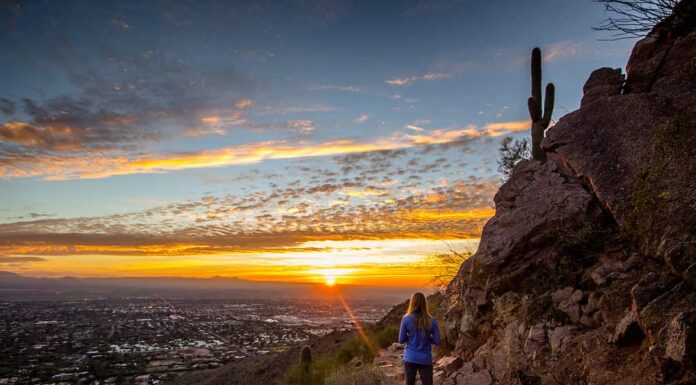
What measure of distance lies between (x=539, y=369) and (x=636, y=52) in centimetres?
867

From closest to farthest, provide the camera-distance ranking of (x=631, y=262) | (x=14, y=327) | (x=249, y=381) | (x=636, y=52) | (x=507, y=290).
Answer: (x=631, y=262)
(x=507, y=290)
(x=636, y=52)
(x=249, y=381)
(x=14, y=327)

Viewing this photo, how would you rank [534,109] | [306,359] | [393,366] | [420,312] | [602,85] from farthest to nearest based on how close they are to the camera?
1. [306,359]
2. [534,109]
3. [393,366]
4. [602,85]
5. [420,312]

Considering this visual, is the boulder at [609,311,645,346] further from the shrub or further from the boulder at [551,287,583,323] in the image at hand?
the shrub

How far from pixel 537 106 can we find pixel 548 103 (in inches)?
21.8

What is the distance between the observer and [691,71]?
29.8 ft

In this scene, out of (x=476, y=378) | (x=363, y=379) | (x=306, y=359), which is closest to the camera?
(x=476, y=378)

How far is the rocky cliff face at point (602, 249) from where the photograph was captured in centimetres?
559

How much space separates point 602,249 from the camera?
7.88 meters

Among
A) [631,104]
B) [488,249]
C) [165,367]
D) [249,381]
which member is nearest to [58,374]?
[165,367]

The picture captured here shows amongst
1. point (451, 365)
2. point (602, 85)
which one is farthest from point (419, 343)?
point (602, 85)

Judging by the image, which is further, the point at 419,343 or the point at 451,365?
the point at 451,365

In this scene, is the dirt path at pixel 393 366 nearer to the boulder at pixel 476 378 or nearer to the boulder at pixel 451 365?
the boulder at pixel 451 365

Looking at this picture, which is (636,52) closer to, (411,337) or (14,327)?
(411,337)

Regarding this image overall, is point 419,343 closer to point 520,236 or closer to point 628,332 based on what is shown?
point 628,332
